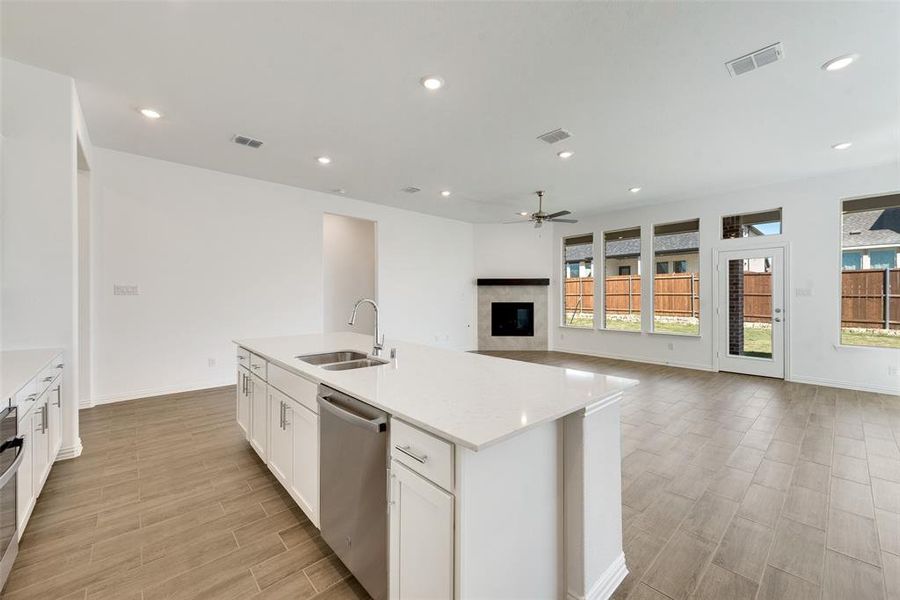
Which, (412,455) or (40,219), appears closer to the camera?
(412,455)

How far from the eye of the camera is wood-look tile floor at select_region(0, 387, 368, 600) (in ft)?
5.20

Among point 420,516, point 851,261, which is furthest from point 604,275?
point 420,516

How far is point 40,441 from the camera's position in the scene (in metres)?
2.09

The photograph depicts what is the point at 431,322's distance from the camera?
7.55 m

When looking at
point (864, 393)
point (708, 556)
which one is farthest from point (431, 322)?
point (864, 393)

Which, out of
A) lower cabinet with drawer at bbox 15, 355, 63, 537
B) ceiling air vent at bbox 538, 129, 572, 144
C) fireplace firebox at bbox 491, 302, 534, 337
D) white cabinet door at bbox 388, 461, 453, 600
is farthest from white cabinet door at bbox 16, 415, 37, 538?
fireplace firebox at bbox 491, 302, 534, 337

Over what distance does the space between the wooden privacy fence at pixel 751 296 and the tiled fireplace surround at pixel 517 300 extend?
0.59 metres

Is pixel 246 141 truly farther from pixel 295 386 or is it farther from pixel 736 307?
Result: pixel 736 307

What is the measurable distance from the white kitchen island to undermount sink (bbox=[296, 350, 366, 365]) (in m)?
0.52

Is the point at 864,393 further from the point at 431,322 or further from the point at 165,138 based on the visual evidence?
the point at 165,138

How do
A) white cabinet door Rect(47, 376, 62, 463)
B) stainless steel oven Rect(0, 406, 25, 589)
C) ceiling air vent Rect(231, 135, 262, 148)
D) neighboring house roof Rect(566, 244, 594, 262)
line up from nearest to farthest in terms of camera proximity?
1. stainless steel oven Rect(0, 406, 25, 589)
2. white cabinet door Rect(47, 376, 62, 463)
3. ceiling air vent Rect(231, 135, 262, 148)
4. neighboring house roof Rect(566, 244, 594, 262)

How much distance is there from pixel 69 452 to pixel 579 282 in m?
7.96

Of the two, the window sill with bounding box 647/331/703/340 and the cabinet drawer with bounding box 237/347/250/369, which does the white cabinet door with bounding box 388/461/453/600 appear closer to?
the cabinet drawer with bounding box 237/347/250/369

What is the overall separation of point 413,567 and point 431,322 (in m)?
6.32
